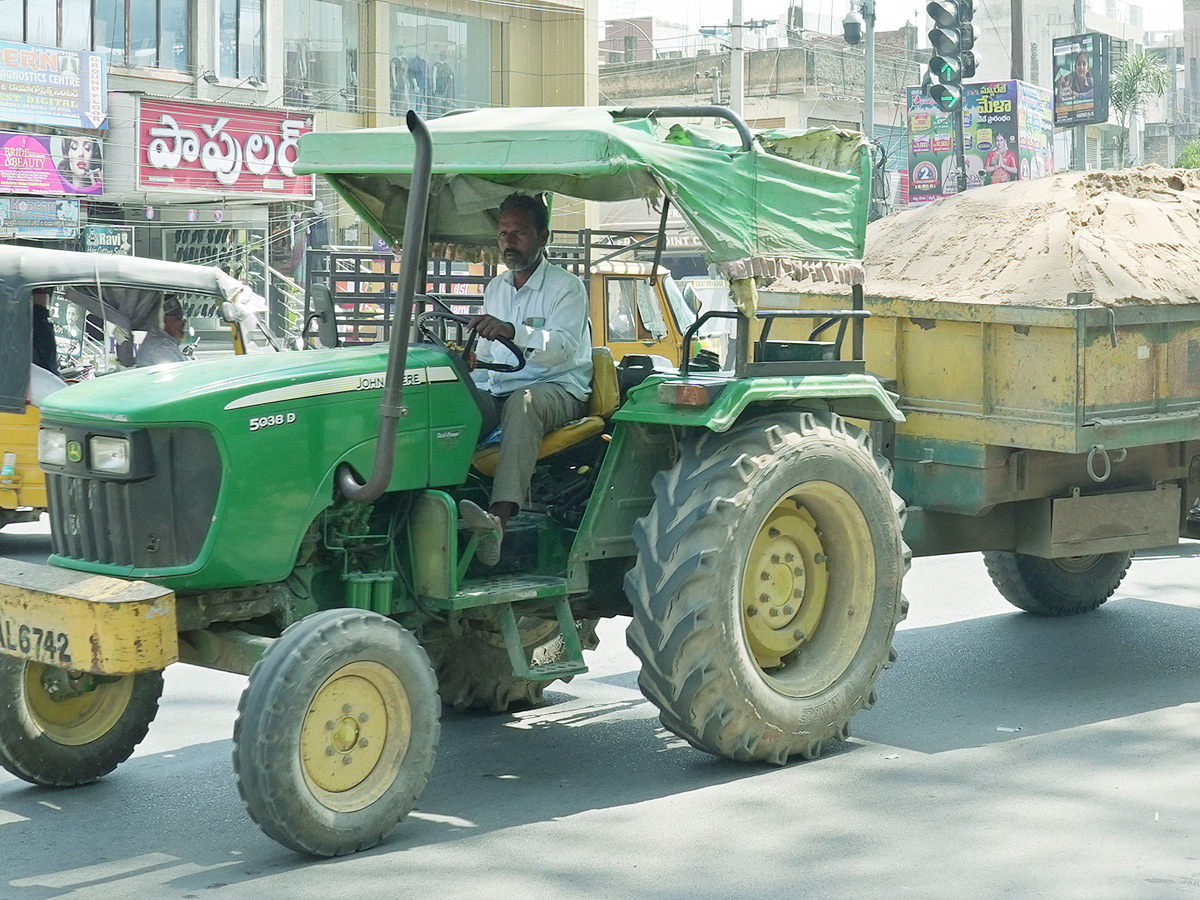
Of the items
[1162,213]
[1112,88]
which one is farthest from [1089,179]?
[1112,88]

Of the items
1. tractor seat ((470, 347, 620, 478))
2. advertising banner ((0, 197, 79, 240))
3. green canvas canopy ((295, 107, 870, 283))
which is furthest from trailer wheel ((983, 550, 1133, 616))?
advertising banner ((0, 197, 79, 240))

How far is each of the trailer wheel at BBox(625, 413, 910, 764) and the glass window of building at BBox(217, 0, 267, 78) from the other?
24.7m

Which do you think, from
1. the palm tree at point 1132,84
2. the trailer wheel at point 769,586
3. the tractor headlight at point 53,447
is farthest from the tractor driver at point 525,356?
the palm tree at point 1132,84

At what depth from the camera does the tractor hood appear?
5297 millimetres

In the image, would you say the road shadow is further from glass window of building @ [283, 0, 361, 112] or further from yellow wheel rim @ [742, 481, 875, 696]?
glass window of building @ [283, 0, 361, 112]

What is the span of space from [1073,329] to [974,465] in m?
0.76

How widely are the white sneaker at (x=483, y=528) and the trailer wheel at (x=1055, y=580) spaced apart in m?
4.19

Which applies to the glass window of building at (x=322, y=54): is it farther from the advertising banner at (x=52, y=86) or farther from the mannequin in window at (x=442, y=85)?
the advertising banner at (x=52, y=86)

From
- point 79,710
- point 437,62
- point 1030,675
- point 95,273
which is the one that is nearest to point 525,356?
point 79,710

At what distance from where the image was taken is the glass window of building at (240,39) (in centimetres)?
2912

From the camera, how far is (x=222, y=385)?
17.7 feet

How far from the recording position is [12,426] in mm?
10945

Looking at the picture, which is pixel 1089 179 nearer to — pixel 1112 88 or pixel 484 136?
pixel 484 136

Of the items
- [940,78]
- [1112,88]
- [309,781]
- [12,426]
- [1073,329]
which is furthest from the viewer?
[1112,88]
